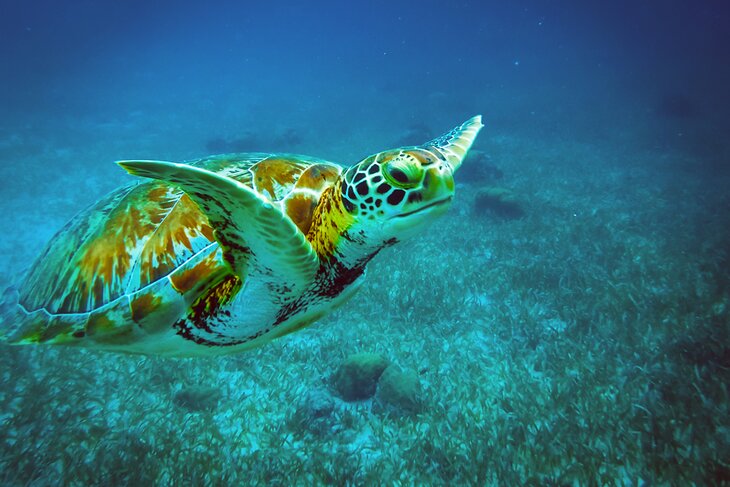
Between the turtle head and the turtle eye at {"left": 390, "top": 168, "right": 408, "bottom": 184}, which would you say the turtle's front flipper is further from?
the turtle eye at {"left": 390, "top": 168, "right": 408, "bottom": 184}

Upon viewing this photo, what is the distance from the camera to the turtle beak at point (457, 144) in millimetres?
2371

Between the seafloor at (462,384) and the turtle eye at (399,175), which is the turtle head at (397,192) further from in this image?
the seafloor at (462,384)

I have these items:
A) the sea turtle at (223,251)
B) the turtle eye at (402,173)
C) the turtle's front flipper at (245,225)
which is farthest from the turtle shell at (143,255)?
the turtle eye at (402,173)

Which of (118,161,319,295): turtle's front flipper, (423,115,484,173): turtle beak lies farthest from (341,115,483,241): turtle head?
(423,115,484,173): turtle beak

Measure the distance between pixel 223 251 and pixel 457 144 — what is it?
1.91 m

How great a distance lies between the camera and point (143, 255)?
1920 mm

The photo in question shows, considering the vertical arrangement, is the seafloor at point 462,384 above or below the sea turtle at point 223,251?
below

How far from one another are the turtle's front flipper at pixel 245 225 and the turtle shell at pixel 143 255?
11.5 inches

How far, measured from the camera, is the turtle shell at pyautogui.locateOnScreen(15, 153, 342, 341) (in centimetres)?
183

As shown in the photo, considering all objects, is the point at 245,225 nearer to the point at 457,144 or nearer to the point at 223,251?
the point at 223,251

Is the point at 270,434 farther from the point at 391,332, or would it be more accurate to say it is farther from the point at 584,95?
the point at 584,95

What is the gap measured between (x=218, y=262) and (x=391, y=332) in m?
3.15

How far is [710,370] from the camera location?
11.0ft

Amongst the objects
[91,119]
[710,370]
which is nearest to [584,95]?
[710,370]
